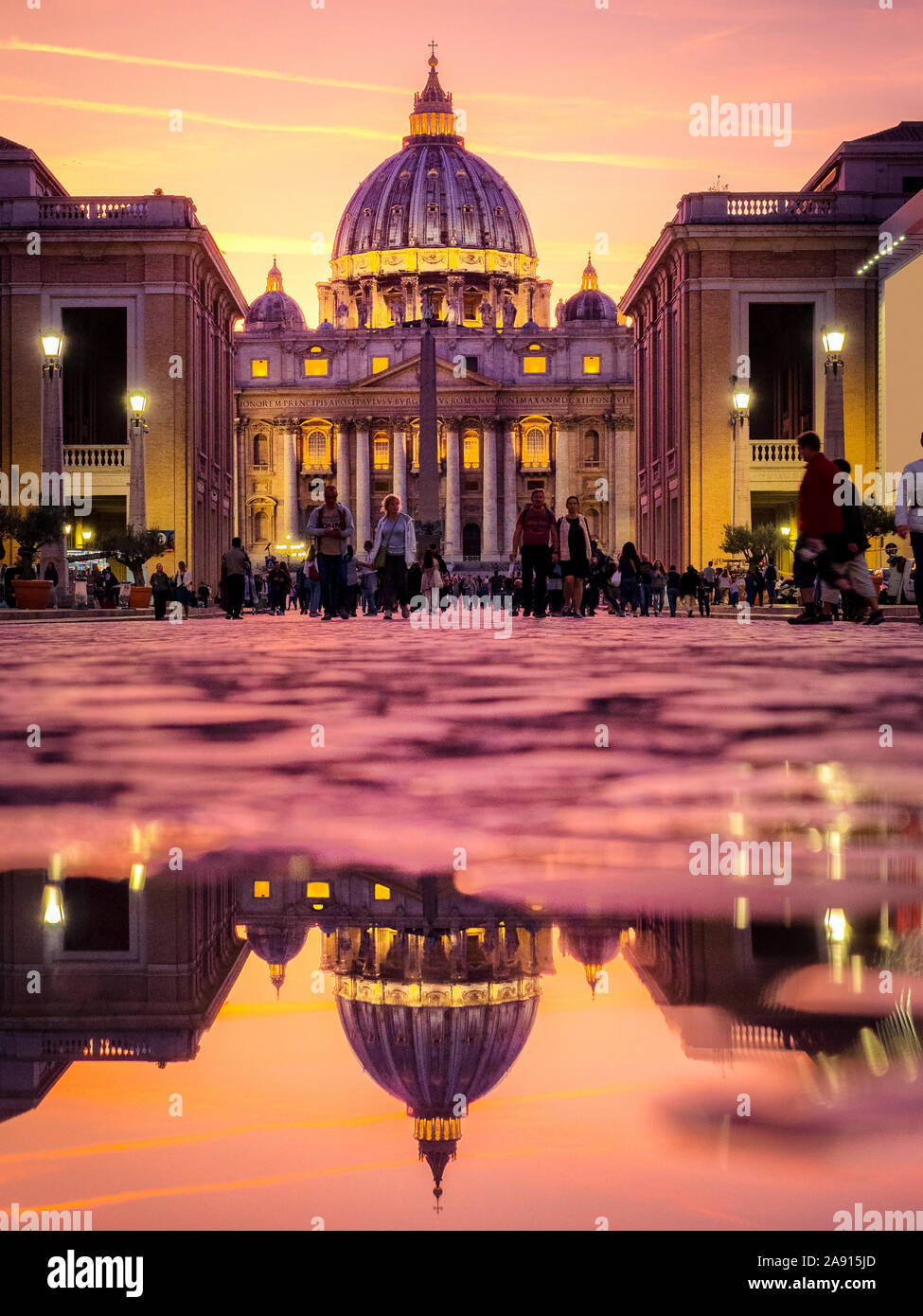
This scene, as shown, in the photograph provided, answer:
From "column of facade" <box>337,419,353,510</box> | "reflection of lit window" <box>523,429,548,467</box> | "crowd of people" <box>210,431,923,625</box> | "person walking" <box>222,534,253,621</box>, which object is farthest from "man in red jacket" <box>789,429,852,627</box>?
"reflection of lit window" <box>523,429,548,467</box>

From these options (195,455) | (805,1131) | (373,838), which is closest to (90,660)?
(373,838)

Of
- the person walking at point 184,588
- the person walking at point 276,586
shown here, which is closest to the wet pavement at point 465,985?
the person walking at point 184,588

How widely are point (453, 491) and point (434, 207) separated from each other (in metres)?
33.6

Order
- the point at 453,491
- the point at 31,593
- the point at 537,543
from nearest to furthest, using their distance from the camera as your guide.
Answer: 1. the point at 537,543
2. the point at 31,593
3. the point at 453,491

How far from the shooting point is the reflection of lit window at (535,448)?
119m

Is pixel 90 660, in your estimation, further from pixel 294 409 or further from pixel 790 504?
pixel 294 409

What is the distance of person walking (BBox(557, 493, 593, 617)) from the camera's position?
24.3 m

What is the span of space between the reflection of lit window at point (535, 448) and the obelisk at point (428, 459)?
66.2 metres

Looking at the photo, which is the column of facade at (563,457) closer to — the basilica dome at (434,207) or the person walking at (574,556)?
the basilica dome at (434,207)

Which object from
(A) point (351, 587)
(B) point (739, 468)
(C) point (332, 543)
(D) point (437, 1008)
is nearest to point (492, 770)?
(D) point (437, 1008)

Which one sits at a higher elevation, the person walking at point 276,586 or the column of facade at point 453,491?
the column of facade at point 453,491

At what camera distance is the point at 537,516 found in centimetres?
2308

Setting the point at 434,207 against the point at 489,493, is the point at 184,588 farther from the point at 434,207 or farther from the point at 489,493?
the point at 434,207

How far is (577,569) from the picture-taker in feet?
85.6
